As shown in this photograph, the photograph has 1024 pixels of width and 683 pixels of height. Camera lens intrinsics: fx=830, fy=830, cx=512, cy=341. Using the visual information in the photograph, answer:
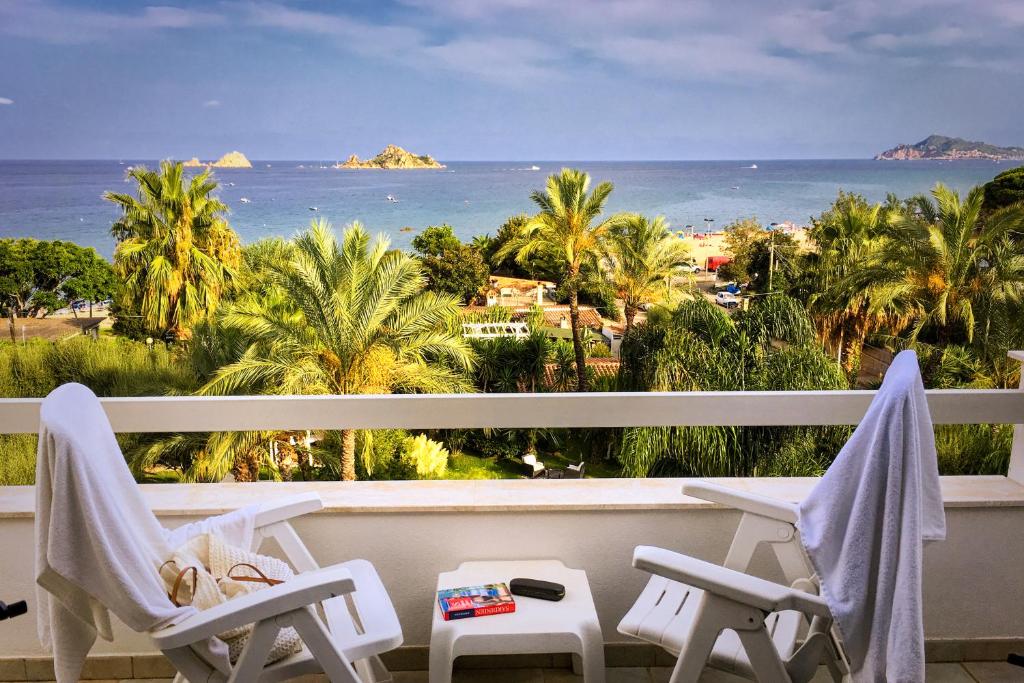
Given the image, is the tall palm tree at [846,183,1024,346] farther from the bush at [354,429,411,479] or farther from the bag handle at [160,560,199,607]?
the bag handle at [160,560,199,607]

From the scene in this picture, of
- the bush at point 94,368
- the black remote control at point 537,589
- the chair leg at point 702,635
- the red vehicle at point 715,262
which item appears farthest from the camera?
the red vehicle at point 715,262

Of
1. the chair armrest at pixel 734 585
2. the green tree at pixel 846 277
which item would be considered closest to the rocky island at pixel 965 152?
the green tree at pixel 846 277

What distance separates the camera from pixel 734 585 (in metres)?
1.50

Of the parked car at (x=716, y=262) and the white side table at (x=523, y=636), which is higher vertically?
the parked car at (x=716, y=262)

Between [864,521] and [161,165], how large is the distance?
1975 cm

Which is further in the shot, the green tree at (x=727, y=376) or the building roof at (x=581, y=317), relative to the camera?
the building roof at (x=581, y=317)

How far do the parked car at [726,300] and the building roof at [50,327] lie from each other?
1371cm

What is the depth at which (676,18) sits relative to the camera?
91.9 feet

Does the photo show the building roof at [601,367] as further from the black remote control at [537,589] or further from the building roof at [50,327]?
the black remote control at [537,589]

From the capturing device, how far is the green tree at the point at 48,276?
18.9m

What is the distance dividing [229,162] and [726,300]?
1603 cm

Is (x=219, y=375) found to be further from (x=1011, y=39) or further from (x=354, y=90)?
(x=1011, y=39)

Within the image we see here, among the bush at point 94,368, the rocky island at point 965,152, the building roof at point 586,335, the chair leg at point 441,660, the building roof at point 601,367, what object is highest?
the rocky island at point 965,152

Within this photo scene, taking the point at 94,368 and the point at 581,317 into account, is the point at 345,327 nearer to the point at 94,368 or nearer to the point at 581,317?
the point at 94,368
